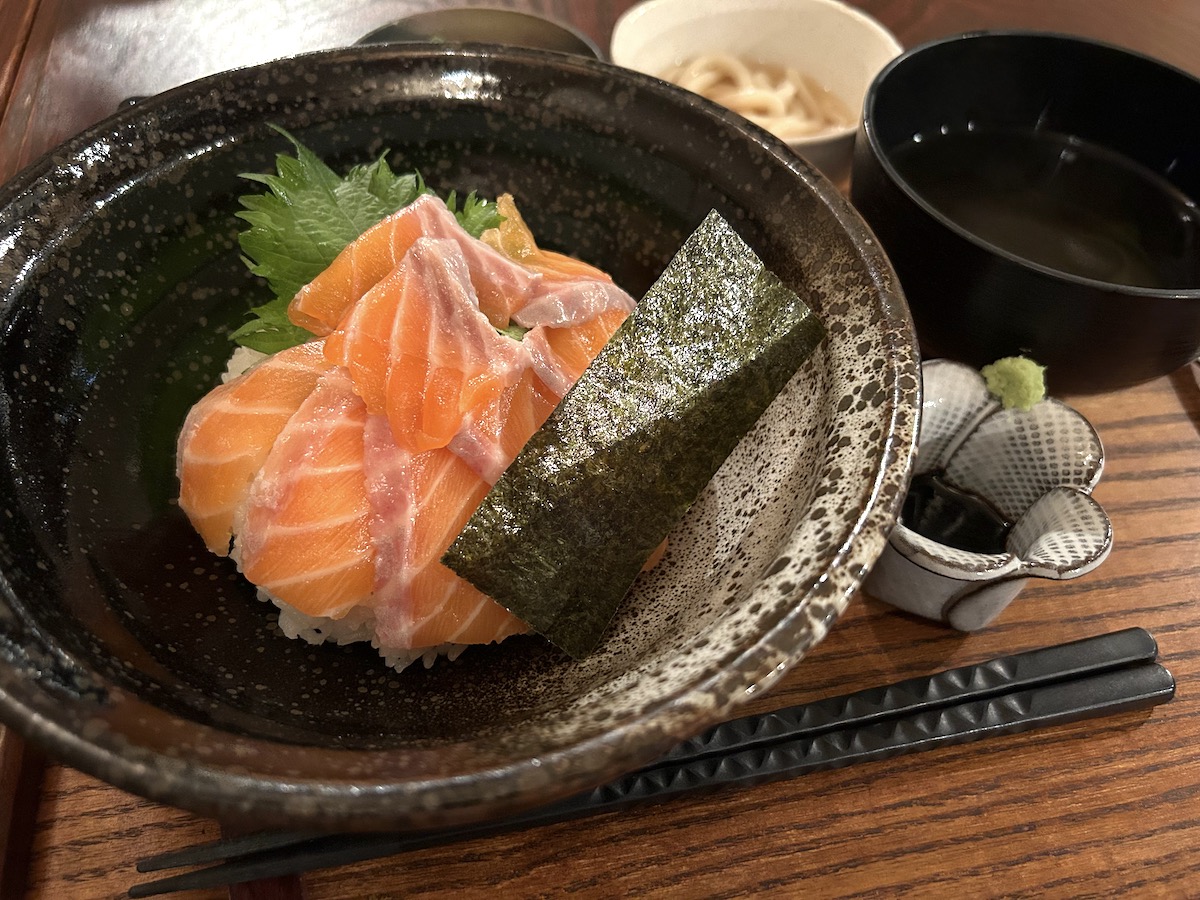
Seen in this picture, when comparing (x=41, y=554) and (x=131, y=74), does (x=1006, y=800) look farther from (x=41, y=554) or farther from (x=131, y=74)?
(x=131, y=74)

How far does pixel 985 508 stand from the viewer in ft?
5.35

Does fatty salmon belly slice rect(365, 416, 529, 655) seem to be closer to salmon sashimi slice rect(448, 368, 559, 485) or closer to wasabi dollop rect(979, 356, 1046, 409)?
salmon sashimi slice rect(448, 368, 559, 485)

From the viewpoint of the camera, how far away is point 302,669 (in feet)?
4.17

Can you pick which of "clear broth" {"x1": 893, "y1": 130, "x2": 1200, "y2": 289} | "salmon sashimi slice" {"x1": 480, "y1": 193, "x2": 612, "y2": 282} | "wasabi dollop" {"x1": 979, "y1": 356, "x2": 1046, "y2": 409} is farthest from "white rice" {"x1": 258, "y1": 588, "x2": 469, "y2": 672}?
"clear broth" {"x1": 893, "y1": 130, "x2": 1200, "y2": 289}

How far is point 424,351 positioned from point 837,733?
0.94m

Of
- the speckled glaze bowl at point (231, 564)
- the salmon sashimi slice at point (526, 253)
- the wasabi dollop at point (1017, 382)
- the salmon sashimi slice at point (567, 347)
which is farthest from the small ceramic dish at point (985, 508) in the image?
the salmon sashimi slice at point (526, 253)

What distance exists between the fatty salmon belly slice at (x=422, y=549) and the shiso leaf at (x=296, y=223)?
44cm

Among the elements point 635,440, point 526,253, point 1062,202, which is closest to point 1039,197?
point 1062,202

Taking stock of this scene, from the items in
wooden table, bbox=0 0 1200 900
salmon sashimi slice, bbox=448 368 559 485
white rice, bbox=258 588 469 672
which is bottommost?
wooden table, bbox=0 0 1200 900

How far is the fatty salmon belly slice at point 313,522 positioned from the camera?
124 cm

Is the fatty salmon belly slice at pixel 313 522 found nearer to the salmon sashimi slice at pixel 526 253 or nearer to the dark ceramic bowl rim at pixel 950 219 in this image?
the salmon sashimi slice at pixel 526 253

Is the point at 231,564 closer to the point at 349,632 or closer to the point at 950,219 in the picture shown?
the point at 349,632

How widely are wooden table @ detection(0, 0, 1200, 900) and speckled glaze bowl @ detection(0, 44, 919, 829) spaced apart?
290 mm

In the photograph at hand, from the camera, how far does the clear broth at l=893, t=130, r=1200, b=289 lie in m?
1.80
